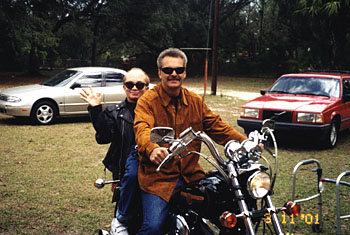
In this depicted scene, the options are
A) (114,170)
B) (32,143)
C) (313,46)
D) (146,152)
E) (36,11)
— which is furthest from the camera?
(313,46)

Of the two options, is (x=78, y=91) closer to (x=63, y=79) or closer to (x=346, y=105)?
(x=63, y=79)

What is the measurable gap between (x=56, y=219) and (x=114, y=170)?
1.74 m

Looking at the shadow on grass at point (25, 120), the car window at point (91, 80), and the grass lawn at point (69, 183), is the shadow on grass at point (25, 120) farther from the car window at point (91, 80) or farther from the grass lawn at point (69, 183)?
the car window at point (91, 80)

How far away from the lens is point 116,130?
332 cm

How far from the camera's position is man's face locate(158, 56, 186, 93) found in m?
2.79

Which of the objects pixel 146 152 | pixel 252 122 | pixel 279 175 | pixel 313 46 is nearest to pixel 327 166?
pixel 279 175

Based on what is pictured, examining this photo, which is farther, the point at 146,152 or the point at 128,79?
the point at 128,79

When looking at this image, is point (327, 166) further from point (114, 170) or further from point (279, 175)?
point (114, 170)

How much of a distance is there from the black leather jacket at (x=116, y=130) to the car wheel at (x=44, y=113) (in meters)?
8.33

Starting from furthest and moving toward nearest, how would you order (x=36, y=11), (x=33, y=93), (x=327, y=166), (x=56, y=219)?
(x=36, y=11)
(x=33, y=93)
(x=327, y=166)
(x=56, y=219)

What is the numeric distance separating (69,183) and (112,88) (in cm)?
643

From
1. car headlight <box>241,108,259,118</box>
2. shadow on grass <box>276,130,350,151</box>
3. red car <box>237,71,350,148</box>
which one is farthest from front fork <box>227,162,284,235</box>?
car headlight <box>241,108,259,118</box>

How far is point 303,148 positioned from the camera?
29.3 ft

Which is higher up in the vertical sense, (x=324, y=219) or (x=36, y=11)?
(x=36, y=11)
